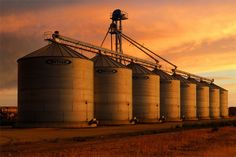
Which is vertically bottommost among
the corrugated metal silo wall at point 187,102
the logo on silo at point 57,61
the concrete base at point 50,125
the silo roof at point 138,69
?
the concrete base at point 50,125

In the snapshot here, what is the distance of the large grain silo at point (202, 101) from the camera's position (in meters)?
109

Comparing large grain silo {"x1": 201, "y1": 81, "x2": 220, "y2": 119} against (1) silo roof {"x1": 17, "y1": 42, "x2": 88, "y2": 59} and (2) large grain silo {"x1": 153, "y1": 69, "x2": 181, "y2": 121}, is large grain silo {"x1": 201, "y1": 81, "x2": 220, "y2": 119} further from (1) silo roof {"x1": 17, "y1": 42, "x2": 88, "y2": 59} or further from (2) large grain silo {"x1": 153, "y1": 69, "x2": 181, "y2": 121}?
(1) silo roof {"x1": 17, "y1": 42, "x2": 88, "y2": 59}

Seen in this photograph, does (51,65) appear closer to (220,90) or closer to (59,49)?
(59,49)

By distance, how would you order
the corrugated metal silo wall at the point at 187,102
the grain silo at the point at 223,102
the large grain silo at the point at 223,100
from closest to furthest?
the corrugated metal silo wall at the point at 187,102 → the large grain silo at the point at 223,100 → the grain silo at the point at 223,102

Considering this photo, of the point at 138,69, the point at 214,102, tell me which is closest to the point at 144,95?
the point at 138,69

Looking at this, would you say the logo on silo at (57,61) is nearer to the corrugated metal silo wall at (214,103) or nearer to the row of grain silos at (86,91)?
the row of grain silos at (86,91)

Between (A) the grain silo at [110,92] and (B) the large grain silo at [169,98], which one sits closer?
(A) the grain silo at [110,92]

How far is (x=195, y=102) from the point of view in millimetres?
103750

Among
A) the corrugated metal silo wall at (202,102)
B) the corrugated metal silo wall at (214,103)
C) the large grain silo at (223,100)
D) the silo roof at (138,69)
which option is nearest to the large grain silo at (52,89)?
the silo roof at (138,69)

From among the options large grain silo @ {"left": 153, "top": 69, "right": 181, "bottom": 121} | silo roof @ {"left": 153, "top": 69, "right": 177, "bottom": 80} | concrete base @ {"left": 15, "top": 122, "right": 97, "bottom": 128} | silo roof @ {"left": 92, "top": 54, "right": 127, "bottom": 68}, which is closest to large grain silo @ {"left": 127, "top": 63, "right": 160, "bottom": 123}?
large grain silo @ {"left": 153, "top": 69, "right": 181, "bottom": 121}

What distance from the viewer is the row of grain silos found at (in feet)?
176

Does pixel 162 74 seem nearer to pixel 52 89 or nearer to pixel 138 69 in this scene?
pixel 138 69

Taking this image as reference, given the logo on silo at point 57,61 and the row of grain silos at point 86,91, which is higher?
the logo on silo at point 57,61

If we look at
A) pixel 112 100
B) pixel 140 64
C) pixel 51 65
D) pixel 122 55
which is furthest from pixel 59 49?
pixel 140 64
